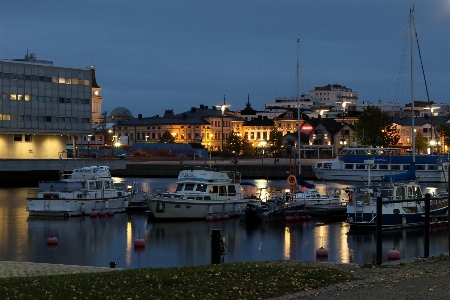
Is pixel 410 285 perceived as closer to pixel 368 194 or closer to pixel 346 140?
pixel 368 194

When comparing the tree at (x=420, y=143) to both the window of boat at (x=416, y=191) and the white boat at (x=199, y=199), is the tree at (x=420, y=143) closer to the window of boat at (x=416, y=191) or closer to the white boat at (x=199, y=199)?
the white boat at (x=199, y=199)

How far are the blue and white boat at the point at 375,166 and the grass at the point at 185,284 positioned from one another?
256 ft

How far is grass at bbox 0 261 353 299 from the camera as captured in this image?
50.5ft

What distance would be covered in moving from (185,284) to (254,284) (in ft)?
4.66

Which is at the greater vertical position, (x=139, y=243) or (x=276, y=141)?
(x=276, y=141)

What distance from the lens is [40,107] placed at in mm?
109000

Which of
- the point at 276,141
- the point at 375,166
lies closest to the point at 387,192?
the point at 375,166

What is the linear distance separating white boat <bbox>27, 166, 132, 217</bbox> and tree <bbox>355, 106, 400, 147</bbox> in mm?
94525

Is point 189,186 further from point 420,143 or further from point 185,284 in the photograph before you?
point 420,143

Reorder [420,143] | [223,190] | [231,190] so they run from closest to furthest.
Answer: [223,190]
[231,190]
[420,143]

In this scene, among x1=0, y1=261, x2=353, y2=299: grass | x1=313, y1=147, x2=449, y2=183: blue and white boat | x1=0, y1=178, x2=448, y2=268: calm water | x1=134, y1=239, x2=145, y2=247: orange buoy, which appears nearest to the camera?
x1=0, y1=261, x2=353, y2=299: grass

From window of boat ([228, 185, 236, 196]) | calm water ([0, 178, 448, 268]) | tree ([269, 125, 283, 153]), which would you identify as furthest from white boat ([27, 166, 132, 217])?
tree ([269, 125, 283, 153])

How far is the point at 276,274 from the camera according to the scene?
17.3 m

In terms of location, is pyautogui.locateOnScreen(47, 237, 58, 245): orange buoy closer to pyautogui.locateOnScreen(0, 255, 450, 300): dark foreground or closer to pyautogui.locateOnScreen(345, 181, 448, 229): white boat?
pyautogui.locateOnScreen(345, 181, 448, 229): white boat
